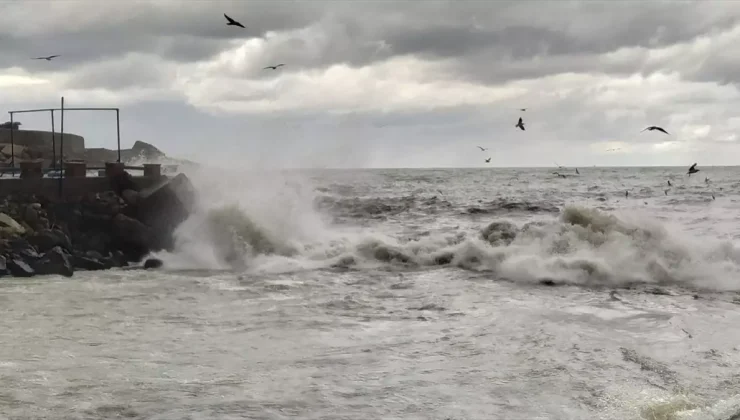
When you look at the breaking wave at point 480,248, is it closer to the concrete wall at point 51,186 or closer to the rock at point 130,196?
the rock at point 130,196

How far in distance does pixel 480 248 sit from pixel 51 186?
9.85 meters

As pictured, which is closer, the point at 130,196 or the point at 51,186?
the point at 51,186

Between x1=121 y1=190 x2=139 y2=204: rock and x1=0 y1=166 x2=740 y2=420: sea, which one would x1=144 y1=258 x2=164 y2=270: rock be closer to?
x1=0 y1=166 x2=740 y2=420: sea

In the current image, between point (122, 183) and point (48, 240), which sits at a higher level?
point (122, 183)

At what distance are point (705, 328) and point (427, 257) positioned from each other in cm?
766

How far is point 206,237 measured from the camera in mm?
16375

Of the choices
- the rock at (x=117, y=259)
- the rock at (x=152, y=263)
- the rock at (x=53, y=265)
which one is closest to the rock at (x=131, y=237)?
the rock at (x=117, y=259)

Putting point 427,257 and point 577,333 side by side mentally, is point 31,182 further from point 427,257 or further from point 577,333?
point 577,333

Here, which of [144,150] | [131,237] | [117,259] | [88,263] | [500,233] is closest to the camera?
[88,263]

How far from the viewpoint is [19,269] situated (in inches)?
491

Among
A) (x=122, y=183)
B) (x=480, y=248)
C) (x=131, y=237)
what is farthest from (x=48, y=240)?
(x=480, y=248)

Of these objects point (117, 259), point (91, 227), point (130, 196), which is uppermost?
point (130, 196)

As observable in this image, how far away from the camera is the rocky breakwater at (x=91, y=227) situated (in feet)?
42.5

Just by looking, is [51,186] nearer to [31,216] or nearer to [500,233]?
[31,216]
